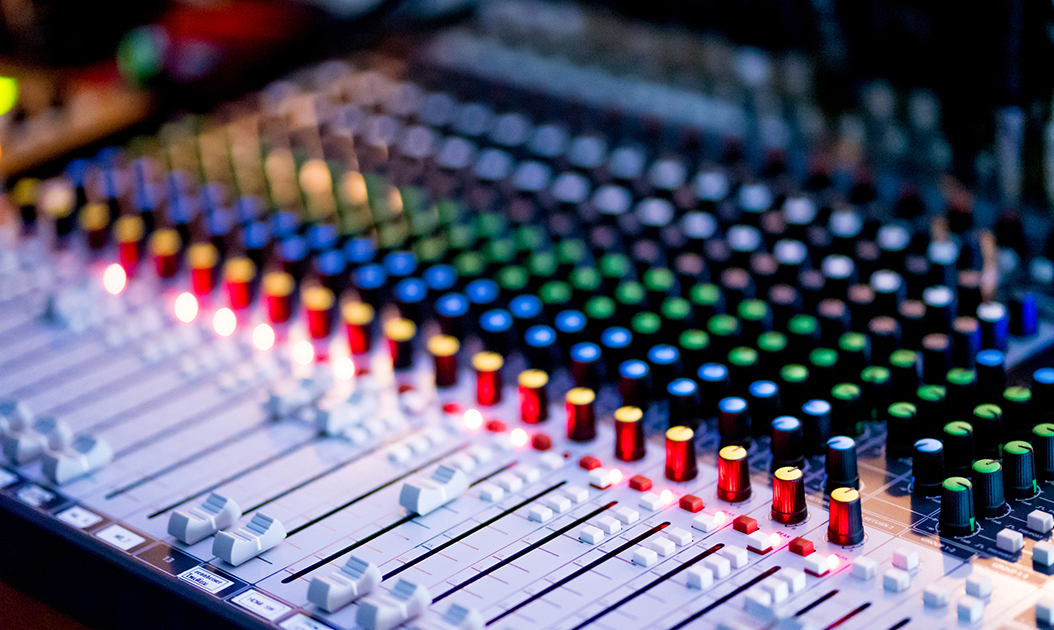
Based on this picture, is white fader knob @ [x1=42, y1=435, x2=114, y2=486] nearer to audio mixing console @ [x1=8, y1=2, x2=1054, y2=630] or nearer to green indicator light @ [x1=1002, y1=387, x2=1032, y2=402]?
audio mixing console @ [x1=8, y1=2, x2=1054, y2=630]

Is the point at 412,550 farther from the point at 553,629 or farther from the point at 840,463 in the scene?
the point at 840,463

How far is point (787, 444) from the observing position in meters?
1.50

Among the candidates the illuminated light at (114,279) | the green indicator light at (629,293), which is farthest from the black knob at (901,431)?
the illuminated light at (114,279)

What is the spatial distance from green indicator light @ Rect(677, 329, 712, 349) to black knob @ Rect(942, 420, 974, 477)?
15.1 inches

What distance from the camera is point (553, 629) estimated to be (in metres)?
1.26

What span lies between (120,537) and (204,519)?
0.12 metres

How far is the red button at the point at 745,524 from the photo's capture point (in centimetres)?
139

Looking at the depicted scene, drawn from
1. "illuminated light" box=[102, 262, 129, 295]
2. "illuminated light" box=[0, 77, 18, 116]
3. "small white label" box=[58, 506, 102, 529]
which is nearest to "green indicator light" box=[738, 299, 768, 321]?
"small white label" box=[58, 506, 102, 529]

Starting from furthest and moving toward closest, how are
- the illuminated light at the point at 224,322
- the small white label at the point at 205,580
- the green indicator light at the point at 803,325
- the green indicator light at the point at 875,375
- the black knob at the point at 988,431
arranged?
the illuminated light at the point at 224,322, the green indicator light at the point at 803,325, the green indicator light at the point at 875,375, the black knob at the point at 988,431, the small white label at the point at 205,580

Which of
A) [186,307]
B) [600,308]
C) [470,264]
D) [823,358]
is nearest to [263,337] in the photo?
[186,307]

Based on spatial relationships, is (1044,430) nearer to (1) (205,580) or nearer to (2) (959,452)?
(2) (959,452)

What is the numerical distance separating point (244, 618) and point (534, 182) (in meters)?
1.18

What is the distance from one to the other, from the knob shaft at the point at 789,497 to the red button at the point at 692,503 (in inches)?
3.5

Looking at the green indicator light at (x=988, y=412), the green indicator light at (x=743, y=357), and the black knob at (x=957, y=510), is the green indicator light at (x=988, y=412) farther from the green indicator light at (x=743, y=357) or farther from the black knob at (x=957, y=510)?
the green indicator light at (x=743, y=357)
